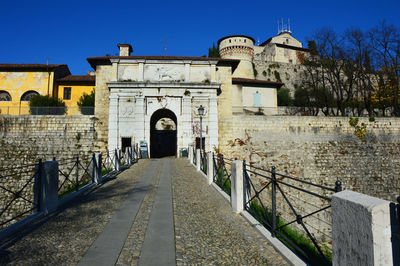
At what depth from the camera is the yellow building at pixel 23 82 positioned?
992 inches

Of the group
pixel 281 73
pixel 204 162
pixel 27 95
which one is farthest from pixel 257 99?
pixel 27 95

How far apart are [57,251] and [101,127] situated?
18652 mm

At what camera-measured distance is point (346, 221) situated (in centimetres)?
233

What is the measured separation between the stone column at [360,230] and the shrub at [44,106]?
907 inches

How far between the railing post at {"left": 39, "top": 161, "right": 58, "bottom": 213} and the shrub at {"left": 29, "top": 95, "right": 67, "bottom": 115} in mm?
17258

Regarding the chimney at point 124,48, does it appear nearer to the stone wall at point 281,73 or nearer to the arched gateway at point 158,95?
the arched gateway at point 158,95

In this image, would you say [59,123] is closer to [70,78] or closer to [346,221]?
[70,78]

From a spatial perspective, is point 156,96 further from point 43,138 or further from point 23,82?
point 23,82

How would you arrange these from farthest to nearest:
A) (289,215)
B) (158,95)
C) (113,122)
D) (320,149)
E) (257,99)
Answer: (257,99) < (158,95) < (320,149) < (113,122) < (289,215)

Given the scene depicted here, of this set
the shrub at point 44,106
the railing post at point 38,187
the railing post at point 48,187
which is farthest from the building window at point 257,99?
the railing post at point 38,187

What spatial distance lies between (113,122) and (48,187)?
620 inches

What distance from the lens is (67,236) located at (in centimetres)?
436

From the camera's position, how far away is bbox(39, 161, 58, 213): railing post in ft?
Answer: 18.6

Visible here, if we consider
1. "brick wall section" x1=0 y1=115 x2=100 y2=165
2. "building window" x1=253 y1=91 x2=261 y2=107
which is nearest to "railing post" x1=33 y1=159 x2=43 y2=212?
"brick wall section" x1=0 y1=115 x2=100 y2=165
